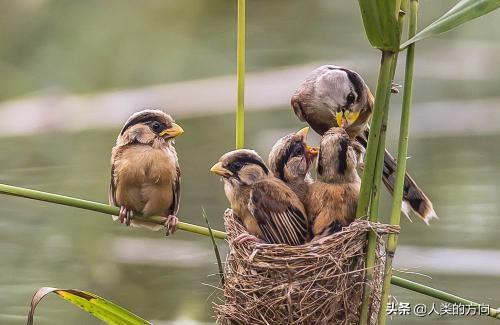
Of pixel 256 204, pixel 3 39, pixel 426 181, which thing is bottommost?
pixel 426 181

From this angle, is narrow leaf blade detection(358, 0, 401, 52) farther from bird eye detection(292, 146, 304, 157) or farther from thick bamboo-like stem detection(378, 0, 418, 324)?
bird eye detection(292, 146, 304, 157)

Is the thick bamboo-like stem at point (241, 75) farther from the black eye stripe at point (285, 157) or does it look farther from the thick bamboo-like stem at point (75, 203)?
the black eye stripe at point (285, 157)

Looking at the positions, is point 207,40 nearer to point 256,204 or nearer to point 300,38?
point 300,38

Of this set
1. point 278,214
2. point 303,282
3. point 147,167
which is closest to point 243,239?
point 278,214

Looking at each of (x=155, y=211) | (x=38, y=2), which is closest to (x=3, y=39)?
(x=38, y=2)

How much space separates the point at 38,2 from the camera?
184 inches

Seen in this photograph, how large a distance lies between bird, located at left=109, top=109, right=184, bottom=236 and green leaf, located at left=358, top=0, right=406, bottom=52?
1218mm

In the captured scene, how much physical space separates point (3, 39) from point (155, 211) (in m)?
2.19

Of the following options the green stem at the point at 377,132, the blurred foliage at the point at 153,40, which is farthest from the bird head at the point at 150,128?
the blurred foliage at the point at 153,40

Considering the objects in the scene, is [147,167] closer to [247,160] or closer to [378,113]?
[247,160]

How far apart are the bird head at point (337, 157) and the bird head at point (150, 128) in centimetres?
60

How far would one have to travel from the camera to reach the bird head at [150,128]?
114 inches

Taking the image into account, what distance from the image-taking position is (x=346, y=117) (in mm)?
2781

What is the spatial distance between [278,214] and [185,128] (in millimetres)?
2044
